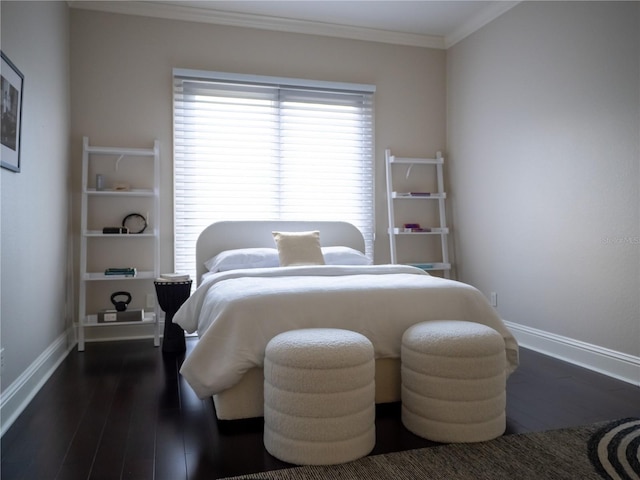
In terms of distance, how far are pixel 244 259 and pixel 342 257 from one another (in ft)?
2.60

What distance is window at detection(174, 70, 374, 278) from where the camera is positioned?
165 inches

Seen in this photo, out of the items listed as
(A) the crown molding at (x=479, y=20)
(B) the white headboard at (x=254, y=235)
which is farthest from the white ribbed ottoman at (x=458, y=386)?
(A) the crown molding at (x=479, y=20)

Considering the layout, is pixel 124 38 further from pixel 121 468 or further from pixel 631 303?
pixel 631 303

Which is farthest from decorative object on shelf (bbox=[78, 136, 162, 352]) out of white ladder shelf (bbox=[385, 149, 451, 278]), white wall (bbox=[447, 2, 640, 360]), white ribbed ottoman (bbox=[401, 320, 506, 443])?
white wall (bbox=[447, 2, 640, 360])

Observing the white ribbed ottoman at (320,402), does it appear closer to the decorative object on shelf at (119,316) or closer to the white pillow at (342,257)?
the white pillow at (342,257)

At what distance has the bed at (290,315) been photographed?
85.1 inches

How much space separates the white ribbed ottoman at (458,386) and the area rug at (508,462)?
7 centimetres

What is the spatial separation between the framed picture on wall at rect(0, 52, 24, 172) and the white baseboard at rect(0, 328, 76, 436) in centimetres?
110

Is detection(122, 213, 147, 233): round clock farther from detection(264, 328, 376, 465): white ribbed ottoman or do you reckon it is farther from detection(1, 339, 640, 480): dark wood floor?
detection(264, 328, 376, 465): white ribbed ottoman

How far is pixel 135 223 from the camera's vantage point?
160 inches

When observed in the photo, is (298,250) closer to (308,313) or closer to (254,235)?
(254,235)

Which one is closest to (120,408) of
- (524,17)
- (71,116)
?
(71,116)

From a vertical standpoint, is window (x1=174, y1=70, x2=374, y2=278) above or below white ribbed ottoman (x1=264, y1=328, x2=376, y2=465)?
above

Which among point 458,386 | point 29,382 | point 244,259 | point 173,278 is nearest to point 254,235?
point 244,259
